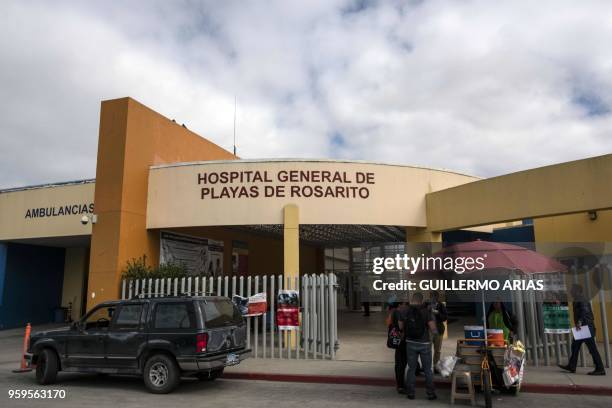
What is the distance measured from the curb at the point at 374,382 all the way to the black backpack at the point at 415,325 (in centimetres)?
154

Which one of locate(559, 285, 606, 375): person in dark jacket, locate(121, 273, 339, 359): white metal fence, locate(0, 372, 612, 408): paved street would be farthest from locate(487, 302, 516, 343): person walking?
locate(121, 273, 339, 359): white metal fence

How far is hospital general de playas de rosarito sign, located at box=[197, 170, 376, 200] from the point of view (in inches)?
600

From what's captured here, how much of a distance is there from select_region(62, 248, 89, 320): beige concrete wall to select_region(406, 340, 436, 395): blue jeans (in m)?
18.4

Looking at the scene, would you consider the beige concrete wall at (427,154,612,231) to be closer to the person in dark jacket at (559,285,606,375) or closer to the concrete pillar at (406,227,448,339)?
the concrete pillar at (406,227,448,339)

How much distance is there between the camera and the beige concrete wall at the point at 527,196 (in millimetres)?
11352

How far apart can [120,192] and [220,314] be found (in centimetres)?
733

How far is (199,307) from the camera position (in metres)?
8.89

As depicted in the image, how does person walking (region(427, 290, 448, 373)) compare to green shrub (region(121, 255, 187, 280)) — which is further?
green shrub (region(121, 255, 187, 280))

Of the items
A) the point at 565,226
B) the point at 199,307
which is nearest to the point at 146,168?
the point at 199,307

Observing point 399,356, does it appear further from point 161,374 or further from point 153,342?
point 153,342

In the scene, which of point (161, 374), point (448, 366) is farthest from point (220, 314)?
point (448, 366)

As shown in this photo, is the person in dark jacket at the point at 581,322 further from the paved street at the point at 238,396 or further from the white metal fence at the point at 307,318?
the white metal fence at the point at 307,318

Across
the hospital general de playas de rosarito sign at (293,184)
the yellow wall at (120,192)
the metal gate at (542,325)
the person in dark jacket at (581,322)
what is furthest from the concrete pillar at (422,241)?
the yellow wall at (120,192)

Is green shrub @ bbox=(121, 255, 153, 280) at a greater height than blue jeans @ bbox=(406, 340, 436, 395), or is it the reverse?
green shrub @ bbox=(121, 255, 153, 280)
